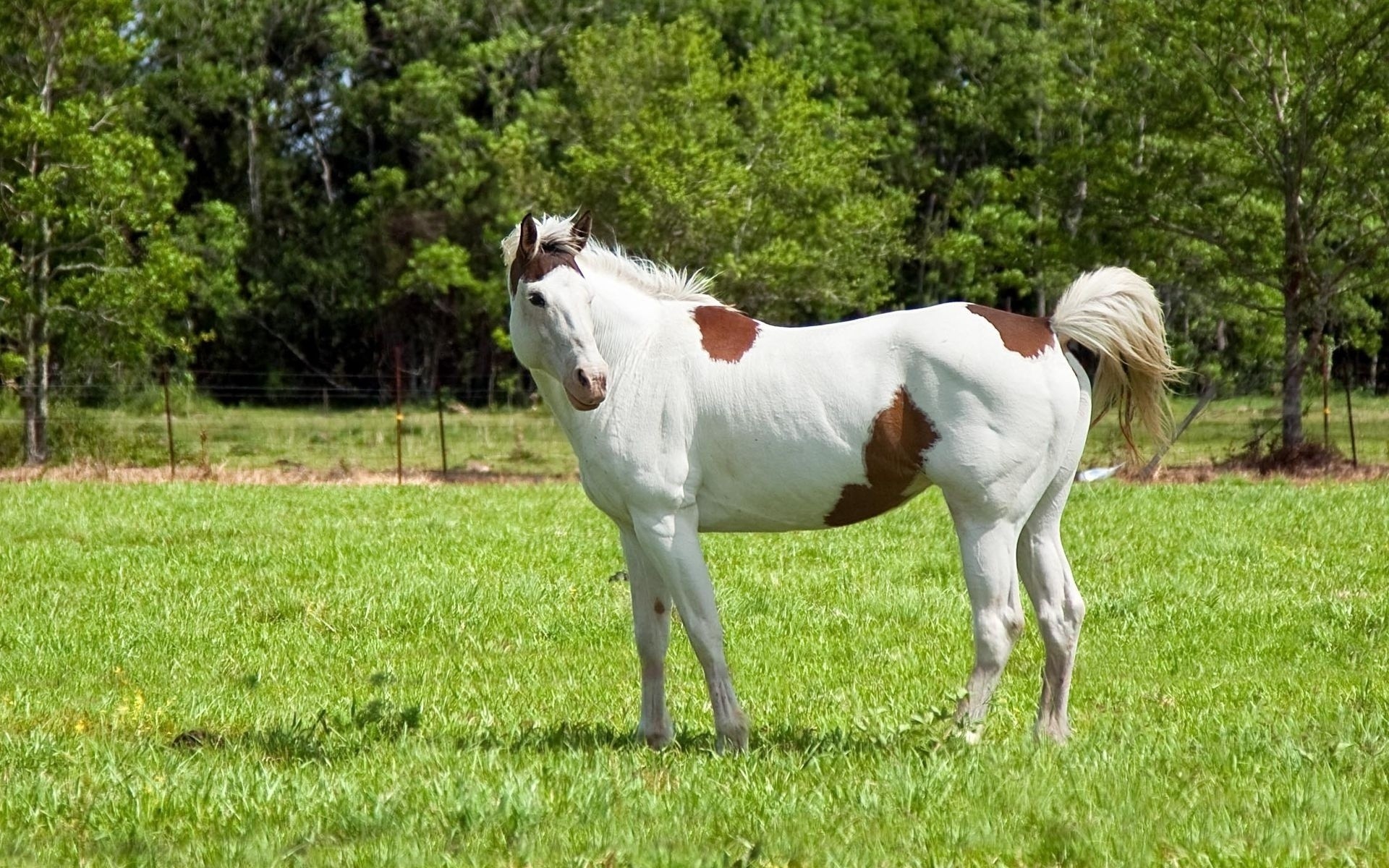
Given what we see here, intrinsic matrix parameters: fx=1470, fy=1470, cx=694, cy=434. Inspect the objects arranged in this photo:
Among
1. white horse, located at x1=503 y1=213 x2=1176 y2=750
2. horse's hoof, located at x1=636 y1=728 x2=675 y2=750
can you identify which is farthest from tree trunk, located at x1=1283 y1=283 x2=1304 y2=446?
horse's hoof, located at x1=636 y1=728 x2=675 y2=750

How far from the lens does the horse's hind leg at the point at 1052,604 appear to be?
595 cm

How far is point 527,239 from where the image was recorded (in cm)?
582

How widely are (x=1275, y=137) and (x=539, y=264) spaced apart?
20.3m

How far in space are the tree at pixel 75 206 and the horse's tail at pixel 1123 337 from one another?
73.9 feet

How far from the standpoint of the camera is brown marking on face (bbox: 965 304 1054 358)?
573 cm

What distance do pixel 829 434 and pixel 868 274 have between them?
31981 millimetres

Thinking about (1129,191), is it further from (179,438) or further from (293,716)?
(293,716)

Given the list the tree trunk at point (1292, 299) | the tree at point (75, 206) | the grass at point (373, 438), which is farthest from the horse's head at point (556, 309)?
the tree at point (75, 206)

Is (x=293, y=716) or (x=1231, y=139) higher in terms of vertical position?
(x=1231, y=139)

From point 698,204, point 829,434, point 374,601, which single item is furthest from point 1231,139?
point 829,434

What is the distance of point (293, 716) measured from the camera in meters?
6.71

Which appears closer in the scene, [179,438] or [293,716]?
[293,716]

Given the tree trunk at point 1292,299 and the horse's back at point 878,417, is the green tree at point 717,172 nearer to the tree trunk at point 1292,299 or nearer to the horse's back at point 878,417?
the tree trunk at point 1292,299

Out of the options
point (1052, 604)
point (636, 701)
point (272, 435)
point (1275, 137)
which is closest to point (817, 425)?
point (1052, 604)
